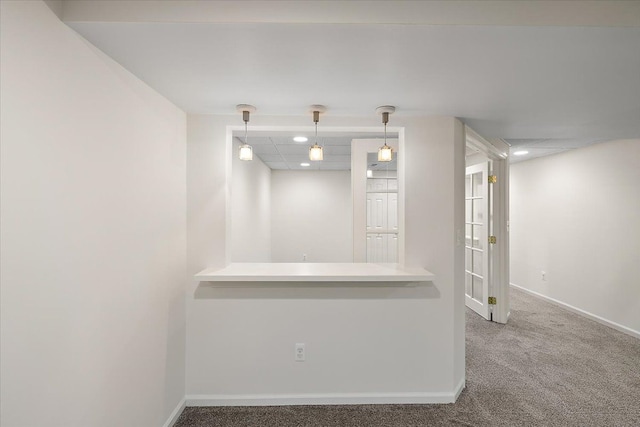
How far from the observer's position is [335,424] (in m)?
1.96

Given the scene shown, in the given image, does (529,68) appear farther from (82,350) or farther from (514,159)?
(514,159)

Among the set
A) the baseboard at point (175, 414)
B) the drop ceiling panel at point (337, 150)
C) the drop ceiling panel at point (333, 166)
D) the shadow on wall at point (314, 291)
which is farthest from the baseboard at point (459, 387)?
the drop ceiling panel at point (333, 166)

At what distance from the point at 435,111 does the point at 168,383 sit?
2.62m

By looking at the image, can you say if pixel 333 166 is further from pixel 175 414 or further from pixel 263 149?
pixel 175 414

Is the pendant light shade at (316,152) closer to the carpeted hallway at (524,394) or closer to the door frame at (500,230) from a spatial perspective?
the carpeted hallway at (524,394)

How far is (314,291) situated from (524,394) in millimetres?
1864

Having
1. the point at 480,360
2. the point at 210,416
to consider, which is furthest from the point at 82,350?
the point at 480,360

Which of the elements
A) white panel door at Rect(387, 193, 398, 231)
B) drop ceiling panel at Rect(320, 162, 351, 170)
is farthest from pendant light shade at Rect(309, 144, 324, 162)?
drop ceiling panel at Rect(320, 162, 351, 170)

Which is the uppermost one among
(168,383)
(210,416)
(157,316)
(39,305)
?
(39,305)

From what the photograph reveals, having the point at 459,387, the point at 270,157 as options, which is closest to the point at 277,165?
the point at 270,157

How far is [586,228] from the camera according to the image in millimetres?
3887

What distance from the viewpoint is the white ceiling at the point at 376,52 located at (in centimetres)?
110

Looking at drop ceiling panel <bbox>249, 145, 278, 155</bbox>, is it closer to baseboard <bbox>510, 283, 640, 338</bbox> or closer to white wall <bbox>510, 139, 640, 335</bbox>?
white wall <bbox>510, 139, 640, 335</bbox>

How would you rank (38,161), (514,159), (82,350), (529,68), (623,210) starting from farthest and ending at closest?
(514,159) → (623,210) → (529,68) → (82,350) → (38,161)
